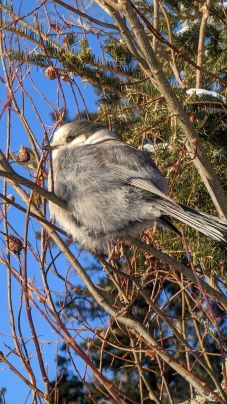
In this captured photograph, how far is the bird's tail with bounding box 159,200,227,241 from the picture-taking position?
274 centimetres

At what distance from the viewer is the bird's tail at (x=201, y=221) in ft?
9.00

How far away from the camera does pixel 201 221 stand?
2783mm

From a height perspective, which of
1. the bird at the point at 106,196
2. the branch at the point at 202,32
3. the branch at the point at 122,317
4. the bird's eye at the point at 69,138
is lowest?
the branch at the point at 122,317

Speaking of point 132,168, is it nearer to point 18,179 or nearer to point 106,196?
point 106,196

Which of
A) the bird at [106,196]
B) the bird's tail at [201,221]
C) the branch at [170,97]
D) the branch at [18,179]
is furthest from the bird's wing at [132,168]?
the branch at [18,179]

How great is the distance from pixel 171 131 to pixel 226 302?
128cm

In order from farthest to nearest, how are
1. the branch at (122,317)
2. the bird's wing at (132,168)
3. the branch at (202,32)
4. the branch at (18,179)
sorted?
the branch at (202,32) < the bird's wing at (132,168) < the branch at (122,317) < the branch at (18,179)

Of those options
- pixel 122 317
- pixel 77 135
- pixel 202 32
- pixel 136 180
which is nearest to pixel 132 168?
pixel 136 180

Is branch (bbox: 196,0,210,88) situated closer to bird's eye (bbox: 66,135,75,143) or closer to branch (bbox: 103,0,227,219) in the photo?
branch (bbox: 103,0,227,219)

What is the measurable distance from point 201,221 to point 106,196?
0.46m

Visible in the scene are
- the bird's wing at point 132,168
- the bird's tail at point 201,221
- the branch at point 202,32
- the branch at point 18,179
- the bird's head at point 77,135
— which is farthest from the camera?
the branch at point 202,32

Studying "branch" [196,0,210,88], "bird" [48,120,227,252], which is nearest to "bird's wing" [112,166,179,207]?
"bird" [48,120,227,252]

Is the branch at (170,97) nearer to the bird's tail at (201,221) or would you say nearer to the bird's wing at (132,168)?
the bird's wing at (132,168)

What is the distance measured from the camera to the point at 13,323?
2.81 metres
